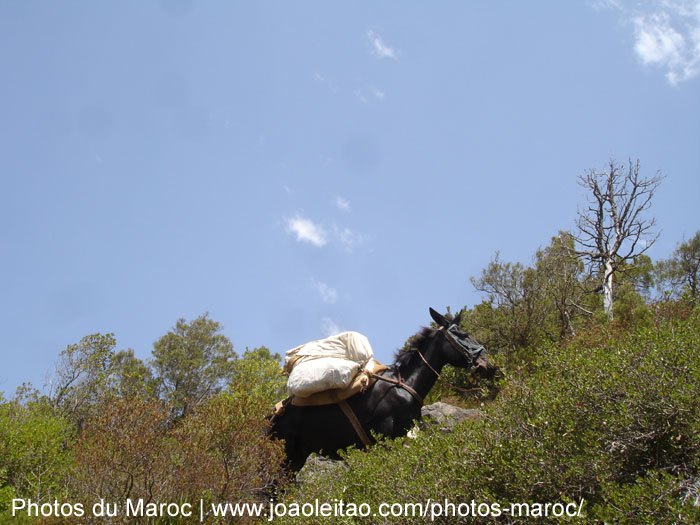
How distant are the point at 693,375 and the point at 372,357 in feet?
14.7

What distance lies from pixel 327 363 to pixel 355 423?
3.22ft

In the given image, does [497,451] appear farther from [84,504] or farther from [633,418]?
[84,504]

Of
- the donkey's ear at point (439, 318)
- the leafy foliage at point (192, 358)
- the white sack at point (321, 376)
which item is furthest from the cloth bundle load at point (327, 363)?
the leafy foliage at point (192, 358)

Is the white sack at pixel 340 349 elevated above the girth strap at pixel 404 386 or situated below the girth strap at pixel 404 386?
above

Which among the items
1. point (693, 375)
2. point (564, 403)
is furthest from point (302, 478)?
point (693, 375)

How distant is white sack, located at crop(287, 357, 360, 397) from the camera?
23.2 feet

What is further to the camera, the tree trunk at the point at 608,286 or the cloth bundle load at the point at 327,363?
the tree trunk at the point at 608,286

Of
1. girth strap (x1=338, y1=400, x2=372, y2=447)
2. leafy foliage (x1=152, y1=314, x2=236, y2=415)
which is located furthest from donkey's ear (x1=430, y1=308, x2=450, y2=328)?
leafy foliage (x1=152, y1=314, x2=236, y2=415)

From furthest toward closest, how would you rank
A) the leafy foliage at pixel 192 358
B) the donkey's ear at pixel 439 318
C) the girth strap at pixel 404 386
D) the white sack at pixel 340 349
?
1. the leafy foliage at pixel 192 358
2. the donkey's ear at pixel 439 318
3. the white sack at pixel 340 349
4. the girth strap at pixel 404 386

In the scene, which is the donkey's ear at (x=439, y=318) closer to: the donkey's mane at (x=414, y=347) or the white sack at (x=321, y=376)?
the donkey's mane at (x=414, y=347)

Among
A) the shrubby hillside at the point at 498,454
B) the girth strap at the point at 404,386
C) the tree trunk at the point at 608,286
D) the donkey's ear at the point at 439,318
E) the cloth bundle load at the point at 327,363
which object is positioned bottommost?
the shrubby hillside at the point at 498,454

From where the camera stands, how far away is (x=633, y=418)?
433cm

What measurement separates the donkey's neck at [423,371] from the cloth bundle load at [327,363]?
22.7 inches

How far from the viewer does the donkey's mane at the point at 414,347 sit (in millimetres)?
7949
